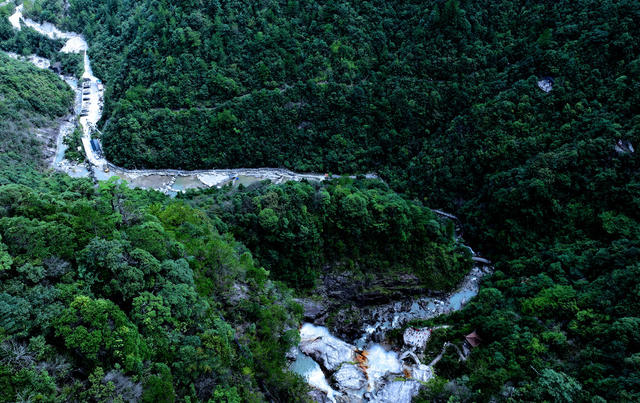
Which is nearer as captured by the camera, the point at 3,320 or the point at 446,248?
the point at 3,320

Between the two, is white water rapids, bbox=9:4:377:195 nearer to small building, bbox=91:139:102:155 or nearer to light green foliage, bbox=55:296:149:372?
small building, bbox=91:139:102:155

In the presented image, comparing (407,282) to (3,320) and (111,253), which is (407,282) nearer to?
(111,253)

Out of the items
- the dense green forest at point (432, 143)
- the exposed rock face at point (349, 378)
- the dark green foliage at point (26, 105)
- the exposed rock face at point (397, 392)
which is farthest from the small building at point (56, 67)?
the exposed rock face at point (397, 392)

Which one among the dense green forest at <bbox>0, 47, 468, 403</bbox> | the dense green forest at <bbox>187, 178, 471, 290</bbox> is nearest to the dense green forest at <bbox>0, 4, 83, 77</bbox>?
the dense green forest at <bbox>0, 47, 468, 403</bbox>

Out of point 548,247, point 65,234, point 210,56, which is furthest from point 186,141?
point 548,247

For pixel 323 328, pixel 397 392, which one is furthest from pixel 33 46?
pixel 397 392

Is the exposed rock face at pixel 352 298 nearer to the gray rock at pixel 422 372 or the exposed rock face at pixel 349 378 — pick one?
the exposed rock face at pixel 349 378

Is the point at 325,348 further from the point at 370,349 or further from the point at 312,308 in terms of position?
the point at 370,349
